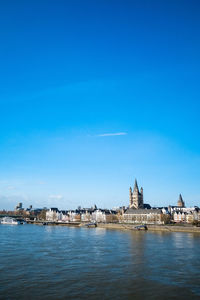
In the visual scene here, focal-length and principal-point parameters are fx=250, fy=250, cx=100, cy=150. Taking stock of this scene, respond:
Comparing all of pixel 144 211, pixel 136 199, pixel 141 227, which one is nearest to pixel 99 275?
pixel 141 227

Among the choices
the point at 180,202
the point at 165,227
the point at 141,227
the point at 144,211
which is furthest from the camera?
the point at 180,202

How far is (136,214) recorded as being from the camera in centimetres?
13625

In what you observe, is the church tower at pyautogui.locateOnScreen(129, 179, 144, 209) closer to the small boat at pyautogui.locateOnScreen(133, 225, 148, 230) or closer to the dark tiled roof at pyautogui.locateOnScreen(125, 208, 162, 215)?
the dark tiled roof at pyautogui.locateOnScreen(125, 208, 162, 215)

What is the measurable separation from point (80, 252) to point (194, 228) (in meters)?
50.6

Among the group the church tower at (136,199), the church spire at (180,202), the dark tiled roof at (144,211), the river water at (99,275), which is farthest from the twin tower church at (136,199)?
the river water at (99,275)

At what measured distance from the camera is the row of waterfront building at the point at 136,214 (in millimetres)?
122225

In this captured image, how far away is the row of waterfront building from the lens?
12222 cm

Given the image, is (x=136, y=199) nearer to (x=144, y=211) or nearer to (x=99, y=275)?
(x=144, y=211)

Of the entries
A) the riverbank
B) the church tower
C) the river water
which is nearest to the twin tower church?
the church tower

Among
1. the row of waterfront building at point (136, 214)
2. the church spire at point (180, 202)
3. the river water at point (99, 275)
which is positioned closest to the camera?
the river water at point (99, 275)

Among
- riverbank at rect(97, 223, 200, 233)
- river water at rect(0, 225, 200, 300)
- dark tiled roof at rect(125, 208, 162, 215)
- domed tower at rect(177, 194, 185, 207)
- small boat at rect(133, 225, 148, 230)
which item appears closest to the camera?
river water at rect(0, 225, 200, 300)

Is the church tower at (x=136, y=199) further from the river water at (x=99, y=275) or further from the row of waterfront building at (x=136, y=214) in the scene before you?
the river water at (x=99, y=275)

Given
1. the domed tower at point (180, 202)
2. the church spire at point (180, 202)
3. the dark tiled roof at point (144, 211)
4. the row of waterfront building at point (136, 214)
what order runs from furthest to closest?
1. the domed tower at point (180, 202)
2. the church spire at point (180, 202)
3. the dark tiled roof at point (144, 211)
4. the row of waterfront building at point (136, 214)

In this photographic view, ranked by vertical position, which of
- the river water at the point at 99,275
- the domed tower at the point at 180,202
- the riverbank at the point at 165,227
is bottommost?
the riverbank at the point at 165,227
